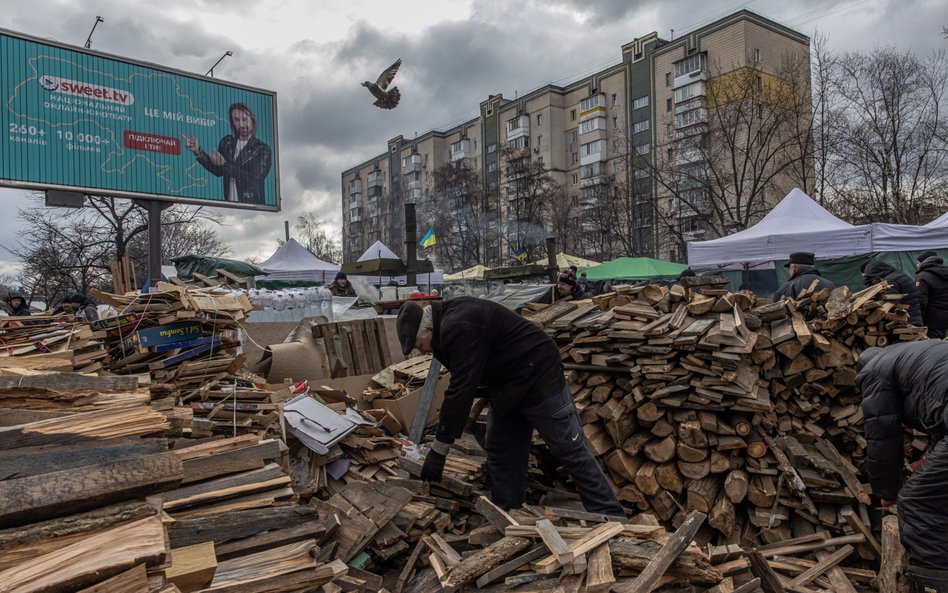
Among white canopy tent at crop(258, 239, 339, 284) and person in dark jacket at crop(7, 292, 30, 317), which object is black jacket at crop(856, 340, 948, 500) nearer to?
person in dark jacket at crop(7, 292, 30, 317)

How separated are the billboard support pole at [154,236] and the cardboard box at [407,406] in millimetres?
10077

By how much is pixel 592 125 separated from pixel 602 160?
3.02m

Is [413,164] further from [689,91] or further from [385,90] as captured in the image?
[385,90]

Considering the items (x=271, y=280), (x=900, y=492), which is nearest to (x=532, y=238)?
(x=271, y=280)

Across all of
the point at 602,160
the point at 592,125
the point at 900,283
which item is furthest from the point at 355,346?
the point at 592,125

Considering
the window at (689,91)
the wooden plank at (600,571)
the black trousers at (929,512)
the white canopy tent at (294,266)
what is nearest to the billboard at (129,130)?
the white canopy tent at (294,266)

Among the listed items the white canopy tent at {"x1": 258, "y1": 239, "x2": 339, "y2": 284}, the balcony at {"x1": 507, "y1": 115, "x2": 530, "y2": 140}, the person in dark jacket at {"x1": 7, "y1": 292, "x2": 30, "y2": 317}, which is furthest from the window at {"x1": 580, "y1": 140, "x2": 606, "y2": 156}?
the person in dark jacket at {"x1": 7, "y1": 292, "x2": 30, "y2": 317}

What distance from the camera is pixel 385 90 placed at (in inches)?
625

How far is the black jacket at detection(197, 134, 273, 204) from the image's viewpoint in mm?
16391

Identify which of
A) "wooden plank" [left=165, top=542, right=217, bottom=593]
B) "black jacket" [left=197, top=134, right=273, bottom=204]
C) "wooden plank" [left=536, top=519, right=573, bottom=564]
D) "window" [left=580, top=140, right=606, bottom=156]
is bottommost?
"wooden plank" [left=536, top=519, right=573, bottom=564]

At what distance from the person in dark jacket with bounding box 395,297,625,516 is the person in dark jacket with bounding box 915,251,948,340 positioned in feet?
17.7

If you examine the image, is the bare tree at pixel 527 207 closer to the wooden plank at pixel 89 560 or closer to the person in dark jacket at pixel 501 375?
the person in dark jacket at pixel 501 375

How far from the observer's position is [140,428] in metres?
3.14

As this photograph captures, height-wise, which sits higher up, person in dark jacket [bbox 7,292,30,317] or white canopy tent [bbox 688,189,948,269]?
white canopy tent [bbox 688,189,948,269]
